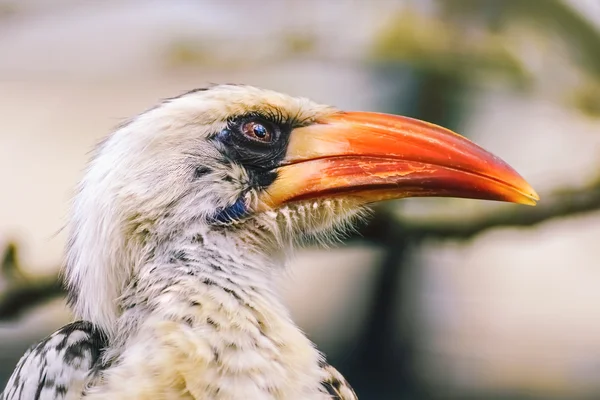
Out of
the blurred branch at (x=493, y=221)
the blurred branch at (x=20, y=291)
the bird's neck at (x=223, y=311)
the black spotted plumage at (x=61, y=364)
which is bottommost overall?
the blurred branch at (x=20, y=291)

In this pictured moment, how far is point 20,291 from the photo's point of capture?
1.74 meters

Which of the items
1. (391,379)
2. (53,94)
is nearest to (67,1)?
(53,94)

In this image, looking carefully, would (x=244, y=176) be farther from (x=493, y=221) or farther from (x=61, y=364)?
(x=493, y=221)

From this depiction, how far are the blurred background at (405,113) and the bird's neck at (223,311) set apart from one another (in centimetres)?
88

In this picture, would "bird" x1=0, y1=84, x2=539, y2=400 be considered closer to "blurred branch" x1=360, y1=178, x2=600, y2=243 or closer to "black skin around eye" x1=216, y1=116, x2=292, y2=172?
"black skin around eye" x1=216, y1=116, x2=292, y2=172

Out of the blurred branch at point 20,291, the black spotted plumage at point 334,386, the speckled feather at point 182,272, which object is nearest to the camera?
the speckled feather at point 182,272

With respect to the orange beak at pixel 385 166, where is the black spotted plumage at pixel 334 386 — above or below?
below

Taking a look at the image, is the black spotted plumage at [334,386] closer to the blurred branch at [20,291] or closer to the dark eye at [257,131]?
the dark eye at [257,131]

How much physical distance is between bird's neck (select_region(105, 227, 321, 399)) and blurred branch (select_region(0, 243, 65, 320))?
1055 millimetres

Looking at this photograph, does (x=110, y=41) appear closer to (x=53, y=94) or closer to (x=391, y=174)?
(x=53, y=94)

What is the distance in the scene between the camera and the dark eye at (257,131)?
871mm

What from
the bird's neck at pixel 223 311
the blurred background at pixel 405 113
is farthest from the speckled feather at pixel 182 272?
the blurred background at pixel 405 113

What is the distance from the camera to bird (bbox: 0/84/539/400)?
730mm

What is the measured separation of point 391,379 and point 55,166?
1156 mm
